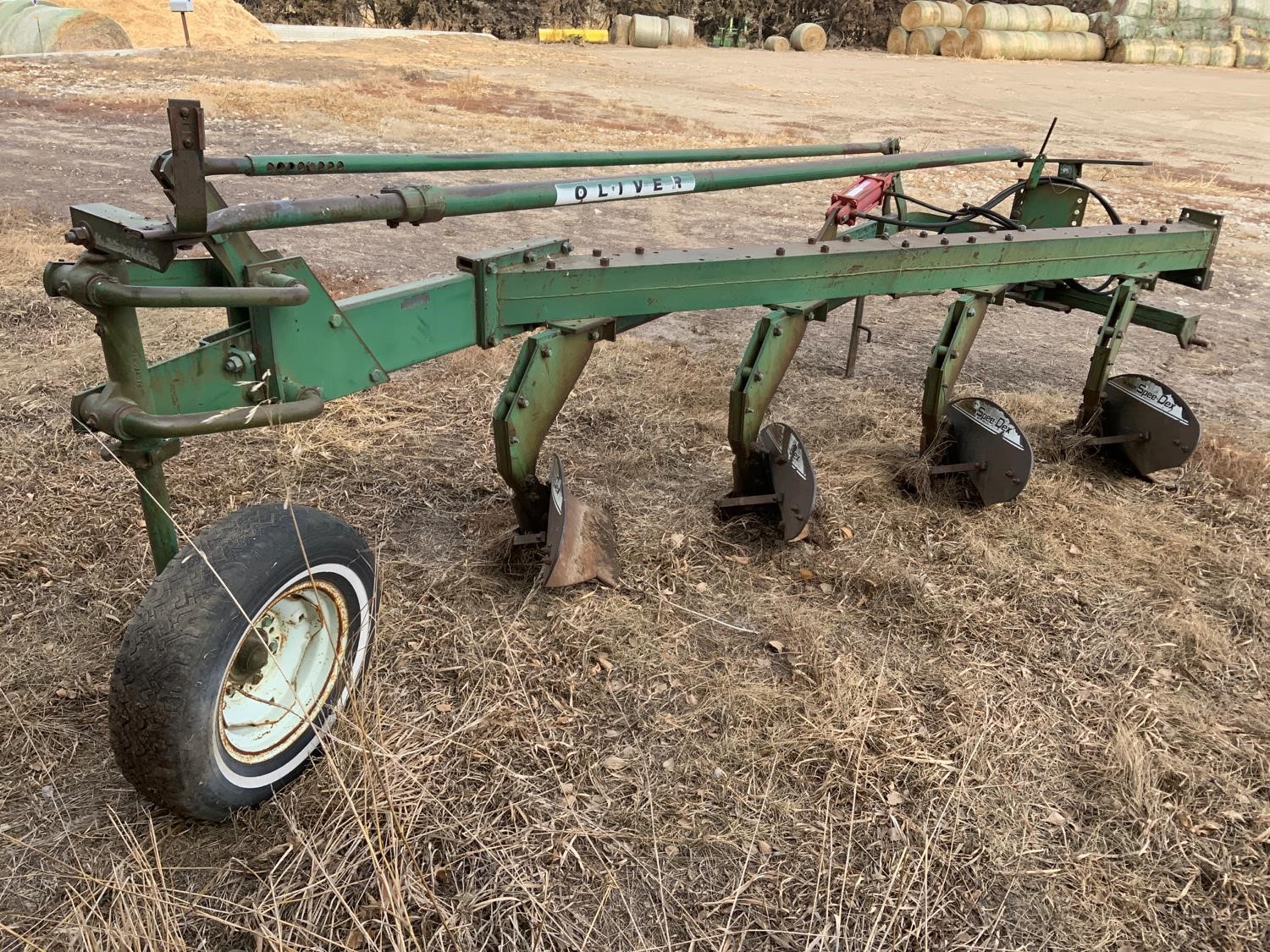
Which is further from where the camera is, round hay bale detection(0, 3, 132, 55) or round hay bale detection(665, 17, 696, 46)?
round hay bale detection(665, 17, 696, 46)

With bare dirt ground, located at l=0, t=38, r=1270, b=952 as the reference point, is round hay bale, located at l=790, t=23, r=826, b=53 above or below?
above

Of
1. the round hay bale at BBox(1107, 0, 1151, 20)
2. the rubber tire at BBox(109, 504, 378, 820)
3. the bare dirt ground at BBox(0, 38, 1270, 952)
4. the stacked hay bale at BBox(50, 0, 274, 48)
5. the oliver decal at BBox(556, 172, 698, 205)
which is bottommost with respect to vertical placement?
the bare dirt ground at BBox(0, 38, 1270, 952)

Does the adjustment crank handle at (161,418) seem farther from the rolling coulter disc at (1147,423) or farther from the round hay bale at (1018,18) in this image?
the round hay bale at (1018,18)

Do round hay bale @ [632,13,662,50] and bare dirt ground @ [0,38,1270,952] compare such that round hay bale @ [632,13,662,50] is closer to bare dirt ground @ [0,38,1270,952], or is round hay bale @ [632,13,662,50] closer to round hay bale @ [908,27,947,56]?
round hay bale @ [908,27,947,56]

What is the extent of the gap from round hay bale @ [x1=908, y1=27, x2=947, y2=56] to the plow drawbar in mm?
27974

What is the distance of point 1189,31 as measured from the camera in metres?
28.9

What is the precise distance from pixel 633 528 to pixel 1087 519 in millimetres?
1972

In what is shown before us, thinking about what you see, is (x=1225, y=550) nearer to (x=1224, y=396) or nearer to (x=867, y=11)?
(x=1224, y=396)

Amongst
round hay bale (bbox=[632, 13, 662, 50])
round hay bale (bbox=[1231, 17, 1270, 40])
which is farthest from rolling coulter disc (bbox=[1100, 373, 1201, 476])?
round hay bale (bbox=[1231, 17, 1270, 40])

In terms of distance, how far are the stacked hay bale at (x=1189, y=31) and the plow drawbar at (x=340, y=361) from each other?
2924 centimetres

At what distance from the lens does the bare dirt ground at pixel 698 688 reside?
2.26 metres

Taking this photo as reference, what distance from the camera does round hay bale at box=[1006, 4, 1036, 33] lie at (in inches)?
1121

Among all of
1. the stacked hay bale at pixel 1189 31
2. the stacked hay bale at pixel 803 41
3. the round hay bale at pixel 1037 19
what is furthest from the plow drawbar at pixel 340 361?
the stacked hay bale at pixel 1189 31

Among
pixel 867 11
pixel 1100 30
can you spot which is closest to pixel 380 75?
pixel 867 11
